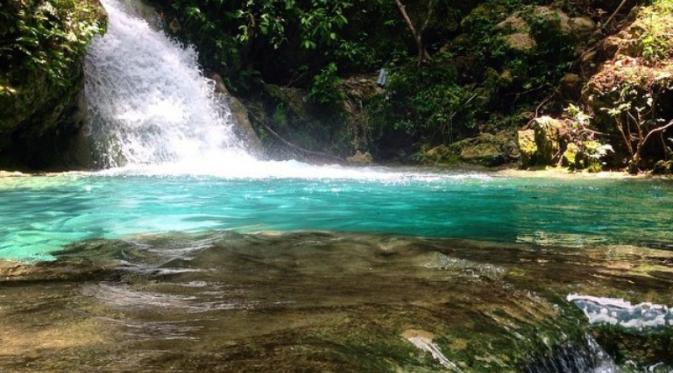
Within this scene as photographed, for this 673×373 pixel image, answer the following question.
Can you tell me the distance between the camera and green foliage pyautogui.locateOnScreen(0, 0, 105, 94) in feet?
30.8

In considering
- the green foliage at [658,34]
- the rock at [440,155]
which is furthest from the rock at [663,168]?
the rock at [440,155]

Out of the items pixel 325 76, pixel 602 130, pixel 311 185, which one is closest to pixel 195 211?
pixel 311 185

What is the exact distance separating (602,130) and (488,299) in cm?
1038

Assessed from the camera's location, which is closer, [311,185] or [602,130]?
[311,185]

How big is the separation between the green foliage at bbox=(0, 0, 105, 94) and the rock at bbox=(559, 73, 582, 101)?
11.0 metres

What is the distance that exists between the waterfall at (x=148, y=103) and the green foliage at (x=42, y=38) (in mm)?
1874

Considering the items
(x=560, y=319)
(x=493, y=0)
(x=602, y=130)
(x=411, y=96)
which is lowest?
(x=560, y=319)

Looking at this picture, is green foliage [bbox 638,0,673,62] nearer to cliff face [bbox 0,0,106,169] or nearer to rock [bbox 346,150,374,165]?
rock [bbox 346,150,374,165]

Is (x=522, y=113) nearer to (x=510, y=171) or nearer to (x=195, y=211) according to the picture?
(x=510, y=171)

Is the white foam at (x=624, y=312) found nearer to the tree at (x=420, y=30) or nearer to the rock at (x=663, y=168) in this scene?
the rock at (x=663, y=168)

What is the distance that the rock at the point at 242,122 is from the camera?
1489 centimetres

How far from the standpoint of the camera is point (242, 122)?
591 inches

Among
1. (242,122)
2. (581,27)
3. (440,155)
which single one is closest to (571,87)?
(581,27)

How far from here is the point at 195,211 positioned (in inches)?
250
